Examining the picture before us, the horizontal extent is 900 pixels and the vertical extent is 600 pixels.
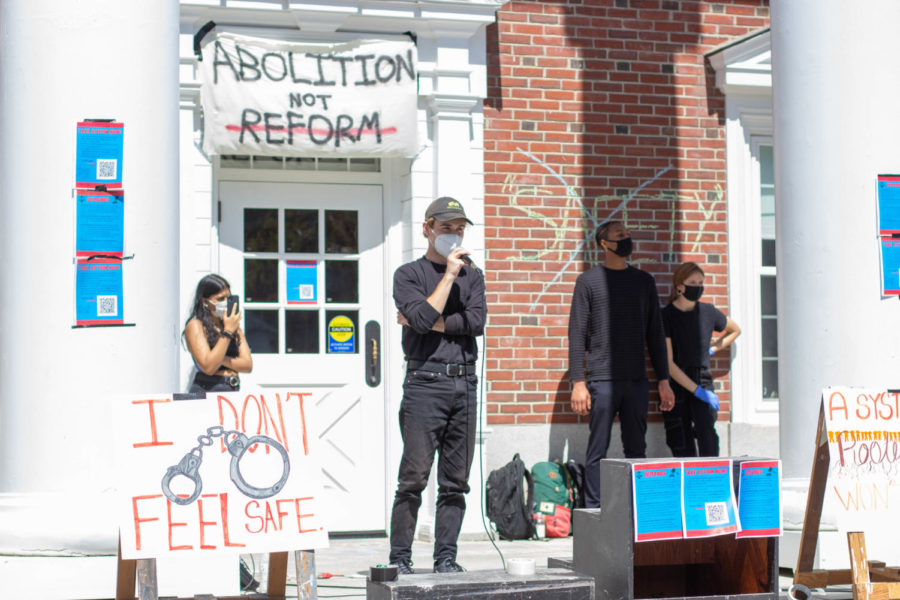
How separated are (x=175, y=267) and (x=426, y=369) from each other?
1.31 meters

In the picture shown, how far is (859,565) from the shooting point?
513 centimetres

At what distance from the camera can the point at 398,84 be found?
8.09 metres

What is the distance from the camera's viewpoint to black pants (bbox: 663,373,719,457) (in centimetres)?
837

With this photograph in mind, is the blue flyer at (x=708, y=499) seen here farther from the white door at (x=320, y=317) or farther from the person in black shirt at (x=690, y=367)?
the white door at (x=320, y=317)

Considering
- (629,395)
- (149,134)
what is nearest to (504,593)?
(149,134)

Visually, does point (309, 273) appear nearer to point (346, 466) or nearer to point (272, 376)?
point (272, 376)

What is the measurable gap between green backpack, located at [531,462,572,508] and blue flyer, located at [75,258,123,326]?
3562mm

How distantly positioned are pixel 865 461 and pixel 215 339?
3.57 meters

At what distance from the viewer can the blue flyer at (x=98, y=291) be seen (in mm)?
5430

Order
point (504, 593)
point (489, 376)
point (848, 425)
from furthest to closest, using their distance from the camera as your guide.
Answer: point (489, 376), point (848, 425), point (504, 593)

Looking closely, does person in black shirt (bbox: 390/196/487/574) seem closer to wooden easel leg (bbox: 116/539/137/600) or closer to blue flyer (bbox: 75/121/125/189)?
blue flyer (bbox: 75/121/125/189)

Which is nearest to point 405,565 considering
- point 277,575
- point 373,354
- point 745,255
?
point 277,575

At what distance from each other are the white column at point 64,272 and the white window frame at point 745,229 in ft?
15.5

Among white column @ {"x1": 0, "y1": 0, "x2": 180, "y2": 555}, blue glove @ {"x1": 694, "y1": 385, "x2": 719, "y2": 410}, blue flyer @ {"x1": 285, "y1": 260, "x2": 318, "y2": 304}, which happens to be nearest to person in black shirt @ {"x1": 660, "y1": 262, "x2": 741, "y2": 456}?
blue glove @ {"x1": 694, "y1": 385, "x2": 719, "y2": 410}
